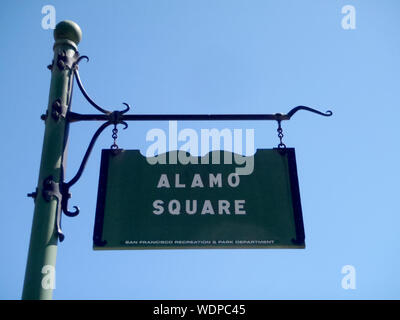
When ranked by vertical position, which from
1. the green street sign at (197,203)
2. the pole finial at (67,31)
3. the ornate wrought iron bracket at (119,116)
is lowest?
the green street sign at (197,203)

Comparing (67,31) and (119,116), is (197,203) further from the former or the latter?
(67,31)

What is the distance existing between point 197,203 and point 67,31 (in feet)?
5.17

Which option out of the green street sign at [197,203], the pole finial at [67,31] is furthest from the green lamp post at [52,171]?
the green street sign at [197,203]

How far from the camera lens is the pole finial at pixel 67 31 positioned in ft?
12.4

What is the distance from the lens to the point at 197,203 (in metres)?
3.39

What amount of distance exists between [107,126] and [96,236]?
81 centimetres

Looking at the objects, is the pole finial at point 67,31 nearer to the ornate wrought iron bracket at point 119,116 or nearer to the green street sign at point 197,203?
the ornate wrought iron bracket at point 119,116

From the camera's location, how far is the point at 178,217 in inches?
132

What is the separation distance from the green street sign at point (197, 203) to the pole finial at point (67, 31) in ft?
2.97

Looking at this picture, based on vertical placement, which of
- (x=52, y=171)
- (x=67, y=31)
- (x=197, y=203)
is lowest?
(x=197, y=203)

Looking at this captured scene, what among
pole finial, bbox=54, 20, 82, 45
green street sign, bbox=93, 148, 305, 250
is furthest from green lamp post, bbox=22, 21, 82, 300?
green street sign, bbox=93, 148, 305, 250

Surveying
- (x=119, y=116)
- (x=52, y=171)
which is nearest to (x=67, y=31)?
(x=119, y=116)
